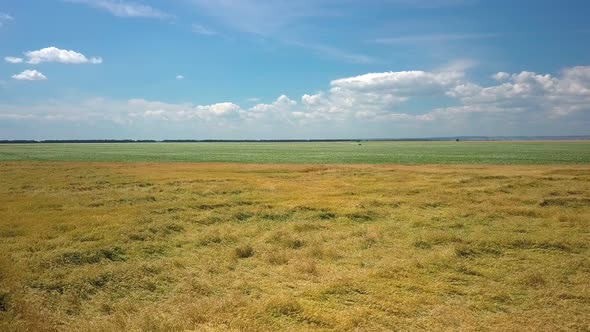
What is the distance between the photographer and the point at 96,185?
121ft

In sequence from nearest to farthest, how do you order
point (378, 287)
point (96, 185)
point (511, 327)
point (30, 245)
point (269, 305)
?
point (511, 327), point (269, 305), point (378, 287), point (30, 245), point (96, 185)

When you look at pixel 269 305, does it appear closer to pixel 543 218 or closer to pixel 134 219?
pixel 134 219

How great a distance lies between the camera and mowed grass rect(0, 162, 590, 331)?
34.6 feet

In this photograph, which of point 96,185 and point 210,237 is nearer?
point 210,237

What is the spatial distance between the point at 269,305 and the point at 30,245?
1178cm

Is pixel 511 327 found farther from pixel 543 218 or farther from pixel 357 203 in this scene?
pixel 357 203

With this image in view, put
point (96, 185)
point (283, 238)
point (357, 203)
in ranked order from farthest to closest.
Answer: point (96, 185) → point (357, 203) → point (283, 238)

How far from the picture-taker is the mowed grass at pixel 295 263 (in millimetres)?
10547

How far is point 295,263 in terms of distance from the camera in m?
14.9

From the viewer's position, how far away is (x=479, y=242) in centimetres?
1730

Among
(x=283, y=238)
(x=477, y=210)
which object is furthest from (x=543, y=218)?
(x=283, y=238)

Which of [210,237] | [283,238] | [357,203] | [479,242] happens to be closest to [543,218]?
[479,242]

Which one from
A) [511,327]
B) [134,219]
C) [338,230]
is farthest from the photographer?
[134,219]

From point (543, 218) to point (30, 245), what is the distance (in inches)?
987
